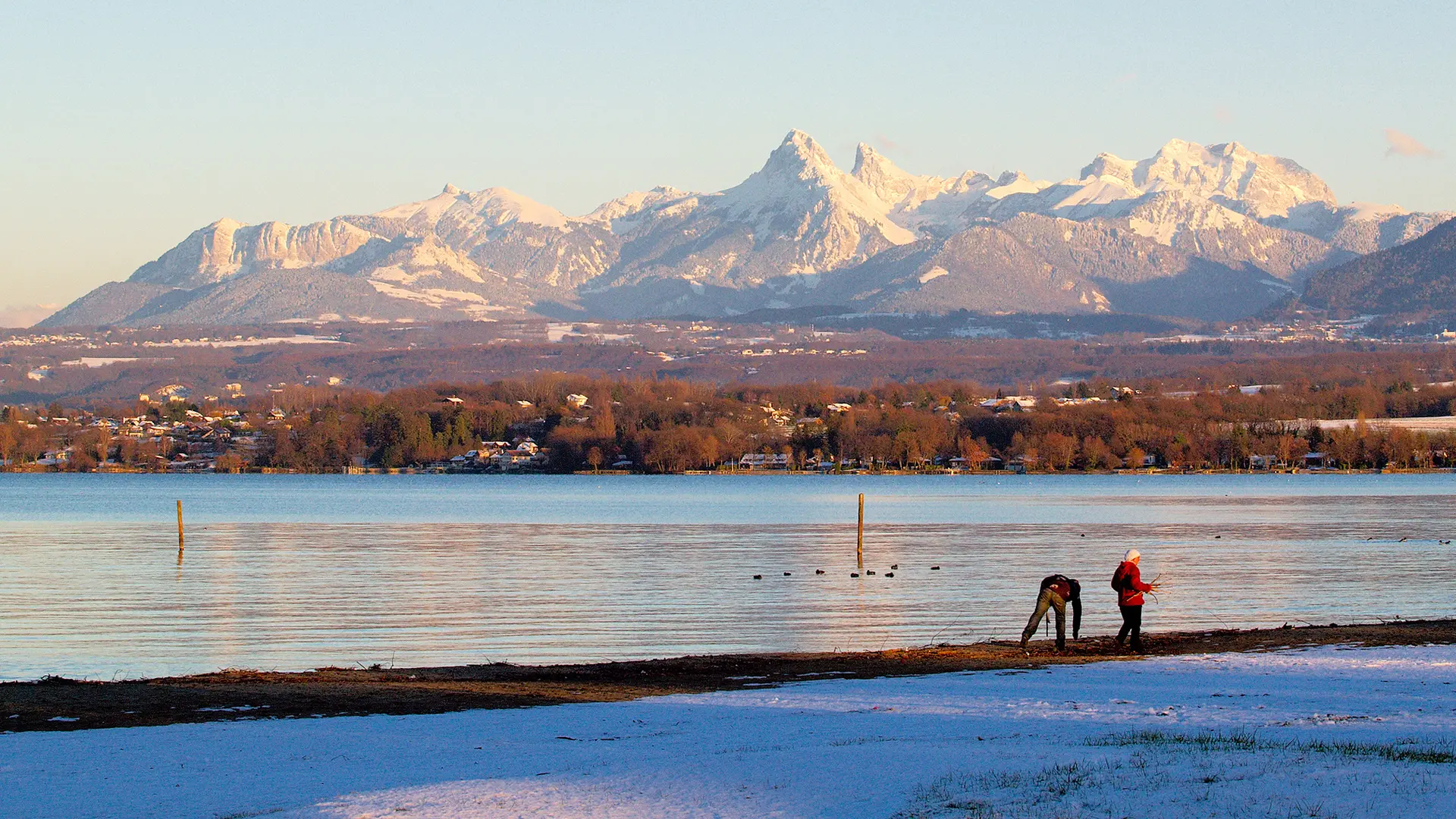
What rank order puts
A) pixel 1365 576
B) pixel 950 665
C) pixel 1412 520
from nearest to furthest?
1. pixel 950 665
2. pixel 1365 576
3. pixel 1412 520

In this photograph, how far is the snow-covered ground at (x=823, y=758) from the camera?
41.3ft

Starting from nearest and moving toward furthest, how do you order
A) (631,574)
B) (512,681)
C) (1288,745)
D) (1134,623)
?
(1288,745) < (512,681) < (1134,623) < (631,574)

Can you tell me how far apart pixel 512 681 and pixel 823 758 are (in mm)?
8785

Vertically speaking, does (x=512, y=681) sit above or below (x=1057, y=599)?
below

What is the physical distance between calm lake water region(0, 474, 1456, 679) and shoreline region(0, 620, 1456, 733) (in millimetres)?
4746

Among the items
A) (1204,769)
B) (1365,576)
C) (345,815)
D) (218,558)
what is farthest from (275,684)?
(218,558)

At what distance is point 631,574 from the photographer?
50812 millimetres

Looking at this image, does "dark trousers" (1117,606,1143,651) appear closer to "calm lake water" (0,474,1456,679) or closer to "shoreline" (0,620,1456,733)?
"shoreline" (0,620,1456,733)

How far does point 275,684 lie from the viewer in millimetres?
21312

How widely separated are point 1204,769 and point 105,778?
8.30m

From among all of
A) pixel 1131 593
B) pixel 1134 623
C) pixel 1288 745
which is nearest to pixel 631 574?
pixel 1134 623

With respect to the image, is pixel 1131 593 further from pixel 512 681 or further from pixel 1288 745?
pixel 1288 745

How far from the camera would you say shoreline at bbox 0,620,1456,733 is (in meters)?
18.4

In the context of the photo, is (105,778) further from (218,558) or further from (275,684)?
(218,558)
